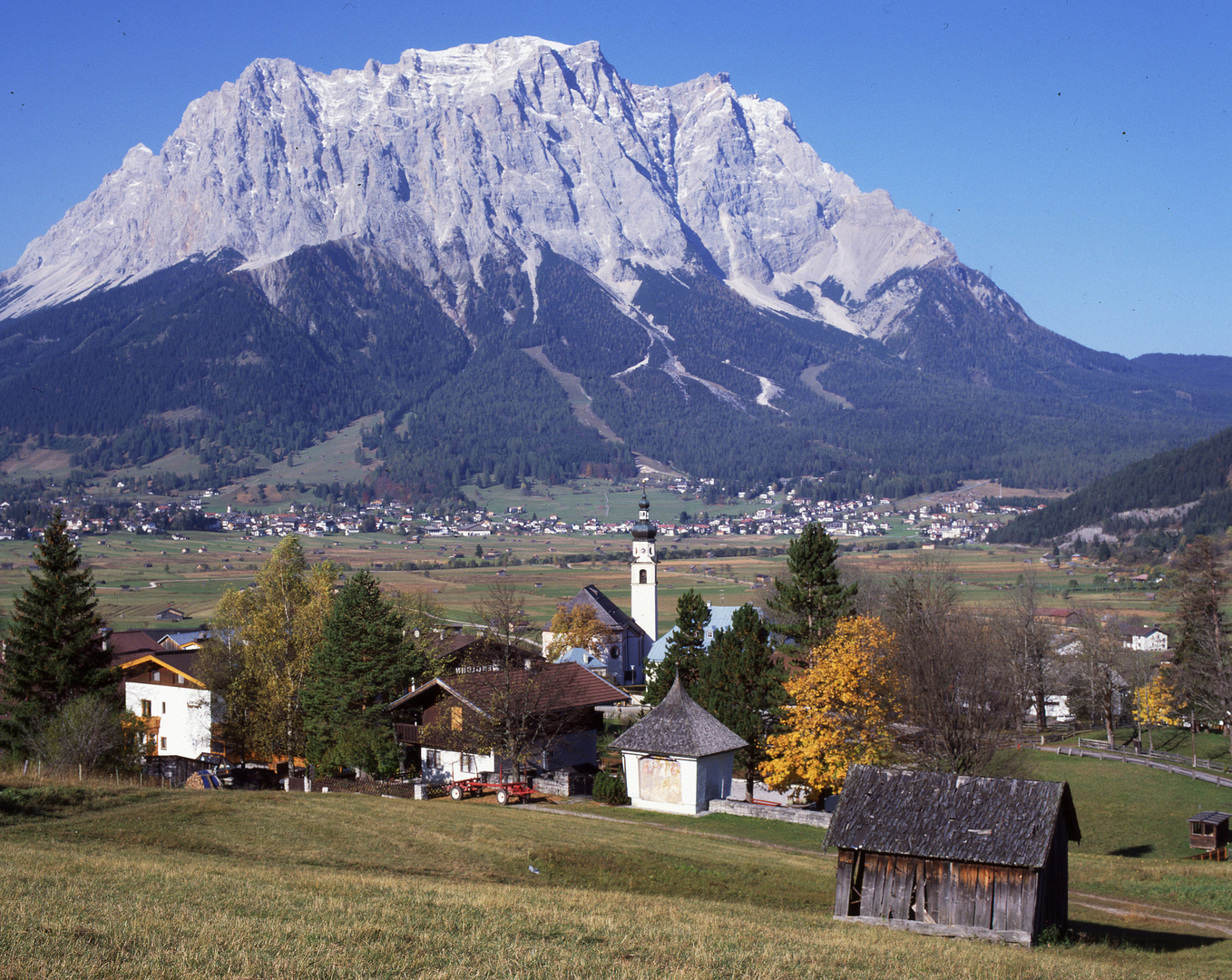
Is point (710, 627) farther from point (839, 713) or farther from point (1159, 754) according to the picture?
point (839, 713)

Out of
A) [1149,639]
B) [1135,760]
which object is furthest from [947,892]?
[1149,639]

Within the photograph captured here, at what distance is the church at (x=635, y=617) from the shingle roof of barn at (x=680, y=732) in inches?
1604

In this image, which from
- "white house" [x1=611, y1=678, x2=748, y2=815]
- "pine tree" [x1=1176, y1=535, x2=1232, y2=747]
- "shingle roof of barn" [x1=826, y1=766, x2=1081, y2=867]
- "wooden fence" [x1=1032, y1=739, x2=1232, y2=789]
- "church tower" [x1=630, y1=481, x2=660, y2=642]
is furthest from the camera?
"church tower" [x1=630, y1=481, x2=660, y2=642]

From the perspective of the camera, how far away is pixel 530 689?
53781mm

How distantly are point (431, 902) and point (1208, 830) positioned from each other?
35.2 meters

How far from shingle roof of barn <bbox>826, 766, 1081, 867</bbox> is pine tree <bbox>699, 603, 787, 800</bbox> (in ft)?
76.7

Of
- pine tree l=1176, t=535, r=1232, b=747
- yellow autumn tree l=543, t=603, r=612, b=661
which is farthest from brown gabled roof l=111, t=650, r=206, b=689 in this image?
pine tree l=1176, t=535, r=1232, b=747

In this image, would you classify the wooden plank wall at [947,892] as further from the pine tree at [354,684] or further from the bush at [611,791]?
the pine tree at [354,684]

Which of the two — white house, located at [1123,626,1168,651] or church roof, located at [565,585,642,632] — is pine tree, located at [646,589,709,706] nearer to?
church roof, located at [565,585,642,632]

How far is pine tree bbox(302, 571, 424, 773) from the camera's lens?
51.2 metres

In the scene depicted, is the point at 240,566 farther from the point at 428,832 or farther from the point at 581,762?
the point at 428,832

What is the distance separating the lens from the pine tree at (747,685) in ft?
177

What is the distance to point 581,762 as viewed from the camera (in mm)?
57844

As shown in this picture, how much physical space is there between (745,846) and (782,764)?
8.95 metres
